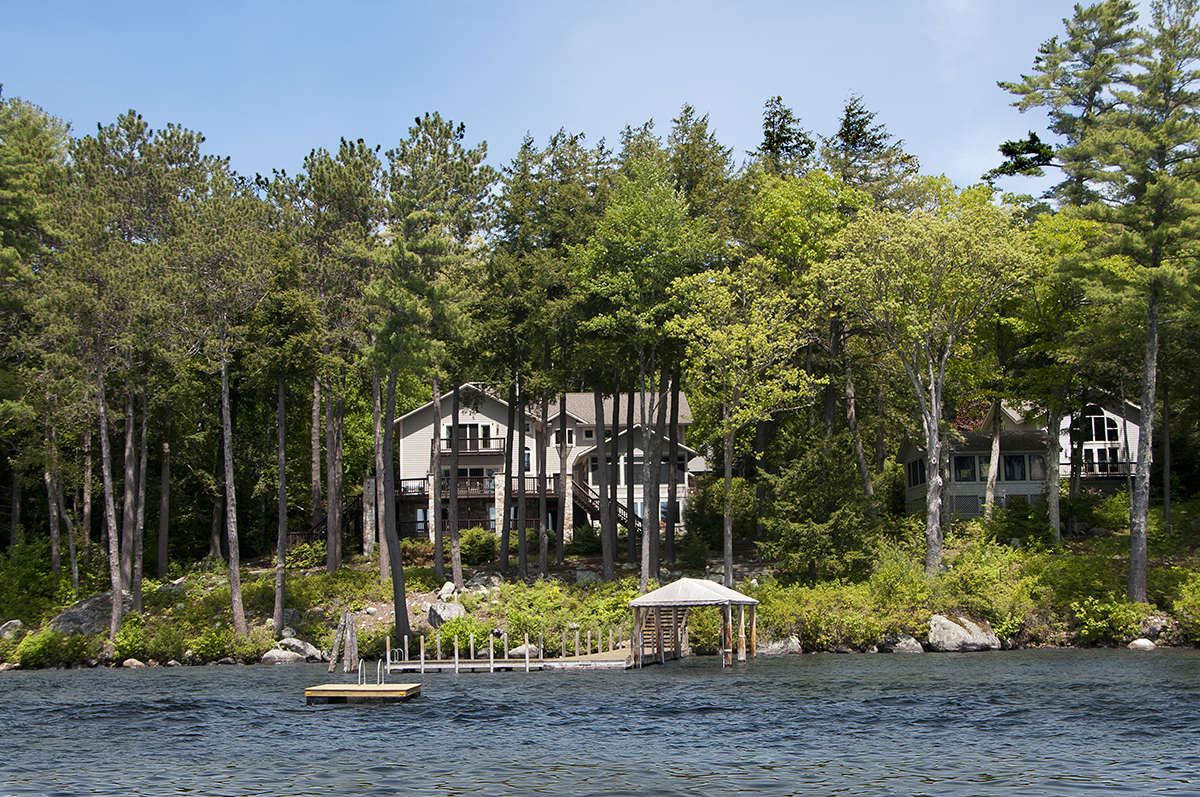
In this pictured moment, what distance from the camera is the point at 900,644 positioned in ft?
130

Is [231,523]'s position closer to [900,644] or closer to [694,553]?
[694,553]

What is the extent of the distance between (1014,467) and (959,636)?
72.1ft

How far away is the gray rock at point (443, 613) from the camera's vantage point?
4112 cm

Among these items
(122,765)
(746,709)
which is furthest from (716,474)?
(122,765)

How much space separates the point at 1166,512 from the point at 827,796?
3929 centimetres

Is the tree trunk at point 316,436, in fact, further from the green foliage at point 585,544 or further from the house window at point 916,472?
the house window at point 916,472

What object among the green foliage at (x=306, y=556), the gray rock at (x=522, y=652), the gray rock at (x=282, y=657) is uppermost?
the green foliage at (x=306, y=556)

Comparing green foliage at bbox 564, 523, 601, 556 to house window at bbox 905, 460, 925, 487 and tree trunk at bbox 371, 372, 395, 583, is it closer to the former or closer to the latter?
tree trunk at bbox 371, 372, 395, 583

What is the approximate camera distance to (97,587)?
4831cm

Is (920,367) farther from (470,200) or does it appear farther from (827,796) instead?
(827,796)

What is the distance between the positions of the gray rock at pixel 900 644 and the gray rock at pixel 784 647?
3.23m

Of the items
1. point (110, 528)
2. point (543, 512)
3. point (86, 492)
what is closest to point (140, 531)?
point (110, 528)

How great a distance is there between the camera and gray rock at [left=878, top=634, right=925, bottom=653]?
3953 cm

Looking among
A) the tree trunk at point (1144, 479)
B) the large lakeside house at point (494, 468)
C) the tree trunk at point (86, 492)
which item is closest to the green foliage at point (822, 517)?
the tree trunk at point (1144, 479)
